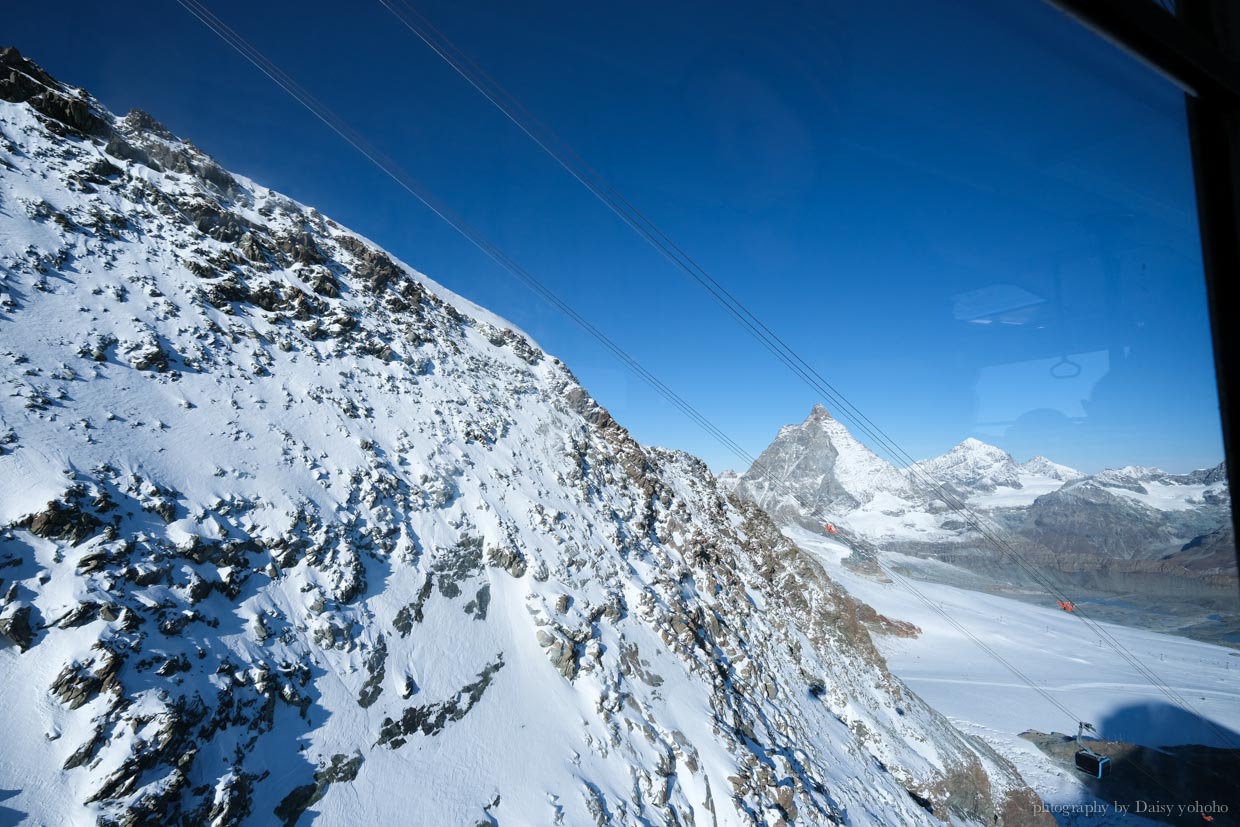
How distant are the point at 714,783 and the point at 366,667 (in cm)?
903

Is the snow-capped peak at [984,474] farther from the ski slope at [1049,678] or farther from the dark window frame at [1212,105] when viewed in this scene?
the dark window frame at [1212,105]

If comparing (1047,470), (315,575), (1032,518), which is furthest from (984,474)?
(315,575)

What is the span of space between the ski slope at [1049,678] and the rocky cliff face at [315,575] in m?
16.2

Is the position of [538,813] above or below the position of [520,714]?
below

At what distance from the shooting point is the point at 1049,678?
46469mm

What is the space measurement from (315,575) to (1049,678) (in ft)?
217

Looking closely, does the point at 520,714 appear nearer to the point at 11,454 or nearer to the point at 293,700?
the point at 293,700

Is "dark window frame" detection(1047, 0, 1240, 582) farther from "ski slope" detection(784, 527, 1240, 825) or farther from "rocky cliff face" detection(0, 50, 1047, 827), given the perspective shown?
"ski slope" detection(784, 527, 1240, 825)

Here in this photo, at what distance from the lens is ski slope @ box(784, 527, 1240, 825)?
112ft

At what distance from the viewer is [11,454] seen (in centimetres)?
809

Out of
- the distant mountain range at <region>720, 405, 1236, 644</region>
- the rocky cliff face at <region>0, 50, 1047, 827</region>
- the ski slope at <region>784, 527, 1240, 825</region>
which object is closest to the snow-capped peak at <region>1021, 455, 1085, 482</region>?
the distant mountain range at <region>720, 405, 1236, 644</region>

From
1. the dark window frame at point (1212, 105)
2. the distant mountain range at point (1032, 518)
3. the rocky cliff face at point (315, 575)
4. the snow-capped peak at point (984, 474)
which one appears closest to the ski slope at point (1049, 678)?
Answer: the distant mountain range at point (1032, 518)

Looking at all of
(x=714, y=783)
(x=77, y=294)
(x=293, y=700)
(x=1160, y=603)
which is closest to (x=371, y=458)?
(x=293, y=700)

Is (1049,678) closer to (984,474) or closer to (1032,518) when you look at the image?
(1032,518)
